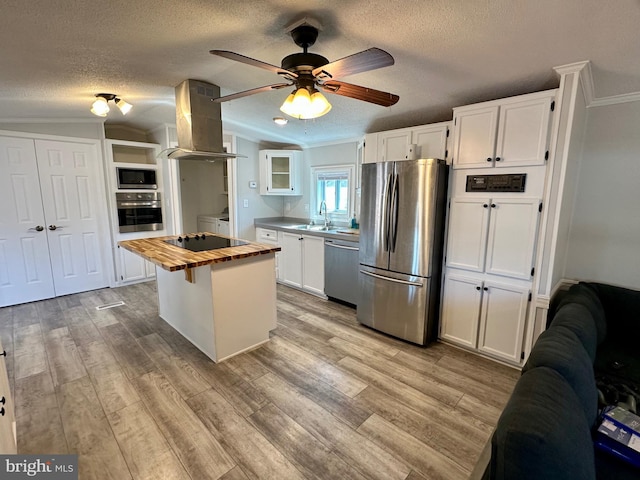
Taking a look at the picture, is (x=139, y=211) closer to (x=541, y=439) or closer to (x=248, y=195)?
(x=248, y=195)

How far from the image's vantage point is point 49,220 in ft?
12.6

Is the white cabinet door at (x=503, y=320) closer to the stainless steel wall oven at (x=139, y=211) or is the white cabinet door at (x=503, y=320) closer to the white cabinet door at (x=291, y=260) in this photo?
the white cabinet door at (x=291, y=260)

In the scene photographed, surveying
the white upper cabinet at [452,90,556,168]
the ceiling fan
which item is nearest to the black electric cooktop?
the ceiling fan

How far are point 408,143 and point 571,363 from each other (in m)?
2.37

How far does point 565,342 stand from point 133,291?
15.9ft

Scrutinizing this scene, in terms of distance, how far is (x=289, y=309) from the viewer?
3.65 meters

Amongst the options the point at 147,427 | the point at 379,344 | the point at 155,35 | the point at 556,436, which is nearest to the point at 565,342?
the point at 556,436

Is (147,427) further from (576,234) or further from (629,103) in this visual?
(629,103)

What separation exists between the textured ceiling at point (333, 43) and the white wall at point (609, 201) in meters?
0.27

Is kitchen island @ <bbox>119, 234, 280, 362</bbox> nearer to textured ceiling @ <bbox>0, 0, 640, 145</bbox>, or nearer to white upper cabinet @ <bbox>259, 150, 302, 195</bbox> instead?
textured ceiling @ <bbox>0, 0, 640, 145</bbox>

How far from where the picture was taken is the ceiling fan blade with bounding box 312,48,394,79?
1.35 meters

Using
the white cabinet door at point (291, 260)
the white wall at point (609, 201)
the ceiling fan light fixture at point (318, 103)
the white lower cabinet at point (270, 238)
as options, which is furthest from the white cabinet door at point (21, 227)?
the white wall at point (609, 201)

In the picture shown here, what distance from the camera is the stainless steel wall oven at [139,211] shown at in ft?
14.3

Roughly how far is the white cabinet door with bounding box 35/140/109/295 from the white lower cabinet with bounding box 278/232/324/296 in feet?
8.69
